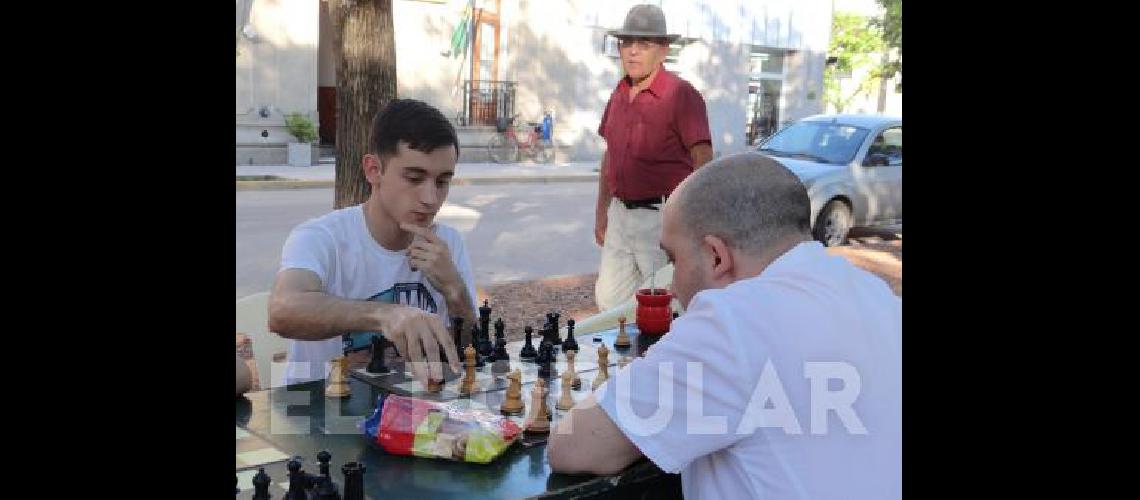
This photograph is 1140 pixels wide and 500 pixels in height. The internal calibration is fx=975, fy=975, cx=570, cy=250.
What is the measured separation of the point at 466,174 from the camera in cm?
1839

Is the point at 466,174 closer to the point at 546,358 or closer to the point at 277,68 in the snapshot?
the point at 277,68

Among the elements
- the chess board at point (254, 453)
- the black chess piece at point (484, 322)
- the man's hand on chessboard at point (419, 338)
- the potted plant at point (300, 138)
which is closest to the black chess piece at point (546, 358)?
the black chess piece at point (484, 322)

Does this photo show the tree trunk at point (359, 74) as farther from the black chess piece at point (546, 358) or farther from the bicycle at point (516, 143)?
the bicycle at point (516, 143)

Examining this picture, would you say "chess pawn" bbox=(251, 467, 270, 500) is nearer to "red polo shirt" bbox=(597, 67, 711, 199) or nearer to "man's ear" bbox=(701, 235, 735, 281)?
"man's ear" bbox=(701, 235, 735, 281)

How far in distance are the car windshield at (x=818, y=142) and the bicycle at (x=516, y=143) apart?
9831mm

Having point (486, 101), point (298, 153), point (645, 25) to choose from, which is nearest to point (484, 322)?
point (645, 25)

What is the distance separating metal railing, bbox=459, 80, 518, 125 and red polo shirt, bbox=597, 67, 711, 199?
15.4 metres

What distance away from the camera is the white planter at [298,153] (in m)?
18.2

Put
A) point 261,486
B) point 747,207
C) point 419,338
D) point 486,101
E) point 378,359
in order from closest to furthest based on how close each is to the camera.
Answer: point 261,486
point 747,207
point 419,338
point 378,359
point 486,101

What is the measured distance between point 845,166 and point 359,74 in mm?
7829

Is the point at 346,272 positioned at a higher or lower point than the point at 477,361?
higher
